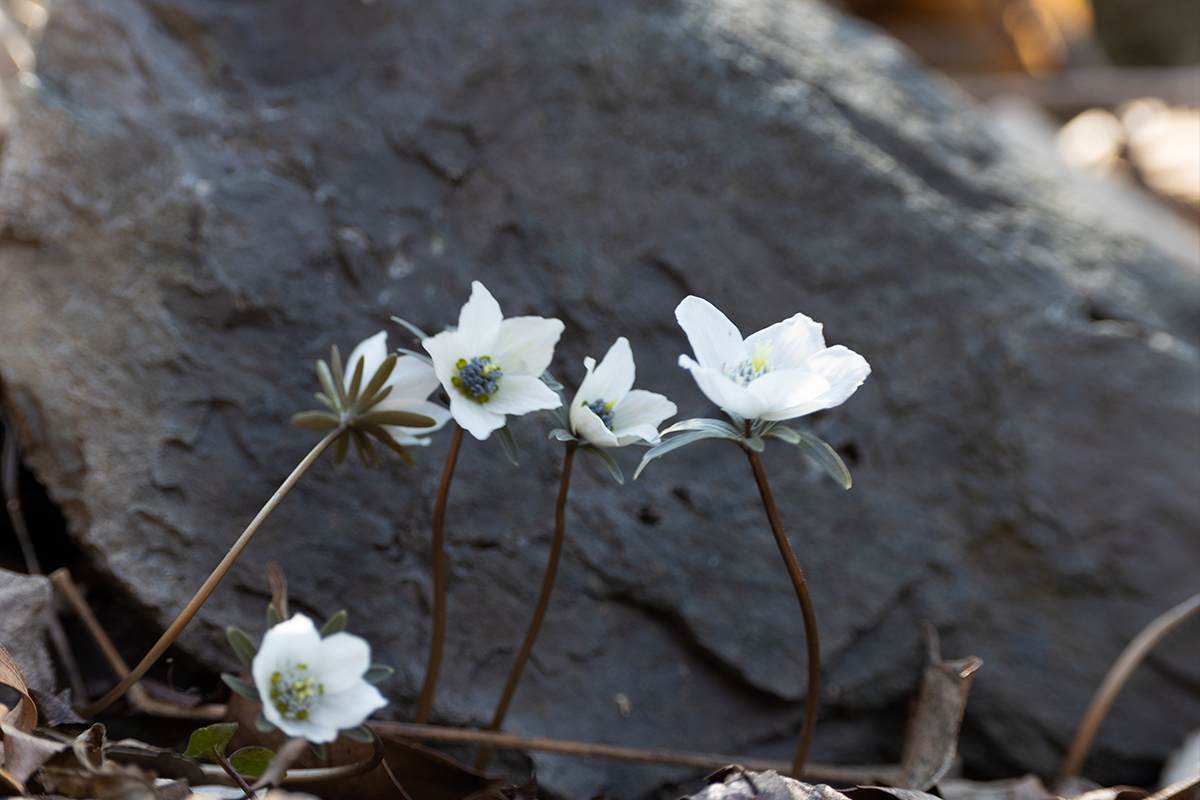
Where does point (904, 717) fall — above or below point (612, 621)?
below

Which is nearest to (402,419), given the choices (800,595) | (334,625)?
(334,625)

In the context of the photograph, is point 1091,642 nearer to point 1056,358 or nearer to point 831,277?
point 1056,358

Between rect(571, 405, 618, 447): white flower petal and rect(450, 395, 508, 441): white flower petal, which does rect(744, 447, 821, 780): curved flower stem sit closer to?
rect(571, 405, 618, 447): white flower petal

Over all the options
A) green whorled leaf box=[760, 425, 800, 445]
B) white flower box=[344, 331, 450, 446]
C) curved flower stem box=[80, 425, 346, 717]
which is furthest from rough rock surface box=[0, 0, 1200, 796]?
green whorled leaf box=[760, 425, 800, 445]

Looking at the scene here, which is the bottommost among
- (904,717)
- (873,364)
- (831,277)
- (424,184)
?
(904,717)

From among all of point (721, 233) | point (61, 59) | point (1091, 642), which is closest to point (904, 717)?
point (1091, 642)

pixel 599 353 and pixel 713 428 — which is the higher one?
pixel 713 428

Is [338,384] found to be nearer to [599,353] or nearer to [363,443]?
[363,443]
